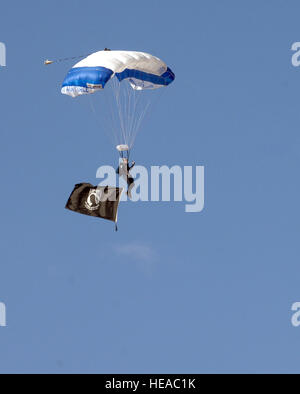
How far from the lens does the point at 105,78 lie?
9938 centimetres

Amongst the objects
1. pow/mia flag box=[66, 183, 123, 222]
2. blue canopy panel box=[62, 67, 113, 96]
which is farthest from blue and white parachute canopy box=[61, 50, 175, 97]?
pow/mia flag box=[66, 183, 123, 222]

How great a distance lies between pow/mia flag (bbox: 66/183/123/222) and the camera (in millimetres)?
103312

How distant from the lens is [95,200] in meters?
104

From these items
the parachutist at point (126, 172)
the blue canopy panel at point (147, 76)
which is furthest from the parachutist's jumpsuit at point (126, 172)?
the blue canopy panel at point (147, 76)

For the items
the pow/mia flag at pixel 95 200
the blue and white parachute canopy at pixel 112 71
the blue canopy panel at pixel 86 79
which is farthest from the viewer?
the pow/mia flag at pixel 95 200

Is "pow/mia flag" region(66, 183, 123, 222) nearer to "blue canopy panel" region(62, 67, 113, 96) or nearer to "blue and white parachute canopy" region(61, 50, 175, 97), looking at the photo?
"blue and white parachute canopy" region(61, 50, 175, 97)

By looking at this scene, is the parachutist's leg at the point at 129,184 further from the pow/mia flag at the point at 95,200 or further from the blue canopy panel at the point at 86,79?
the blue canopy panel at the point at 86,79

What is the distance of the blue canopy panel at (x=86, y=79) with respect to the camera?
326 feet

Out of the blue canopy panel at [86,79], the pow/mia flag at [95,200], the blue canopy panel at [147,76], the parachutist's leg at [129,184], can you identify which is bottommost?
the parachutist's leg at [129,184]

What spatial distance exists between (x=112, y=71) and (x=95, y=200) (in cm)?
757

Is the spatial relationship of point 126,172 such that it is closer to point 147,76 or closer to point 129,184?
point 129,184

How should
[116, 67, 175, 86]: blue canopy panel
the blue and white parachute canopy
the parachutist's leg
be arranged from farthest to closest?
[116, 67, 175, 86]: blue canopy panel
the blue and white parachute canopy
the parachutist's leg
